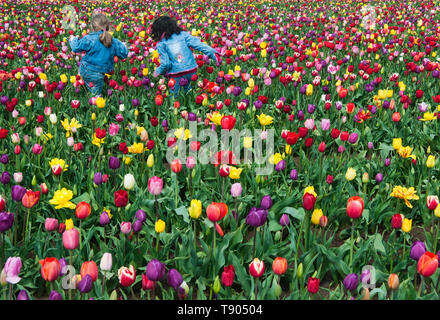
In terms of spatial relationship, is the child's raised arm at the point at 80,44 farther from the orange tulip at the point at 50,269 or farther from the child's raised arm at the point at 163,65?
the orange tulip at the point at 50,269

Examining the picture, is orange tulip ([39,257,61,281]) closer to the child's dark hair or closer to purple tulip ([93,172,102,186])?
purple tulip ([93,172,102,186])

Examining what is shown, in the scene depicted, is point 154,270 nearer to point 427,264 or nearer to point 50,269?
point 50,269

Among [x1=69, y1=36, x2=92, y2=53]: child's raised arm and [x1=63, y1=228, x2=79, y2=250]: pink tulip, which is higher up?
[x1=69, y1=36, x2=92, y2=53]: child's raised arm

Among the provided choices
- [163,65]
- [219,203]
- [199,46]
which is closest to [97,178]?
[219,203]

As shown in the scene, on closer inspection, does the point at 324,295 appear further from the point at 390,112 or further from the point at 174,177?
the point at 390,112

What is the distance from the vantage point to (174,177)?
336 cm

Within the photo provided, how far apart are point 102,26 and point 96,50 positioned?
1.22ft

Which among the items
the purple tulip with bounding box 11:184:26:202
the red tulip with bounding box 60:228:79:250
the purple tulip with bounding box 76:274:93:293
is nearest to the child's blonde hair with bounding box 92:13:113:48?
the purple tulip with bounding box 11:184:26:202

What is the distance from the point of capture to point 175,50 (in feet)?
19.6

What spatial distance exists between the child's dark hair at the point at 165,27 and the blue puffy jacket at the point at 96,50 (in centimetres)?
54

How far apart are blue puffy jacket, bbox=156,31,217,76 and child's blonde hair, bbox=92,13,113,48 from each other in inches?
26.3

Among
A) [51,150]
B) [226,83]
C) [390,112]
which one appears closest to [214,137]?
[51,150]

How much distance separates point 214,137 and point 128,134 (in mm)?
1000

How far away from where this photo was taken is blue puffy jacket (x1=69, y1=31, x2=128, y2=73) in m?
5.95
